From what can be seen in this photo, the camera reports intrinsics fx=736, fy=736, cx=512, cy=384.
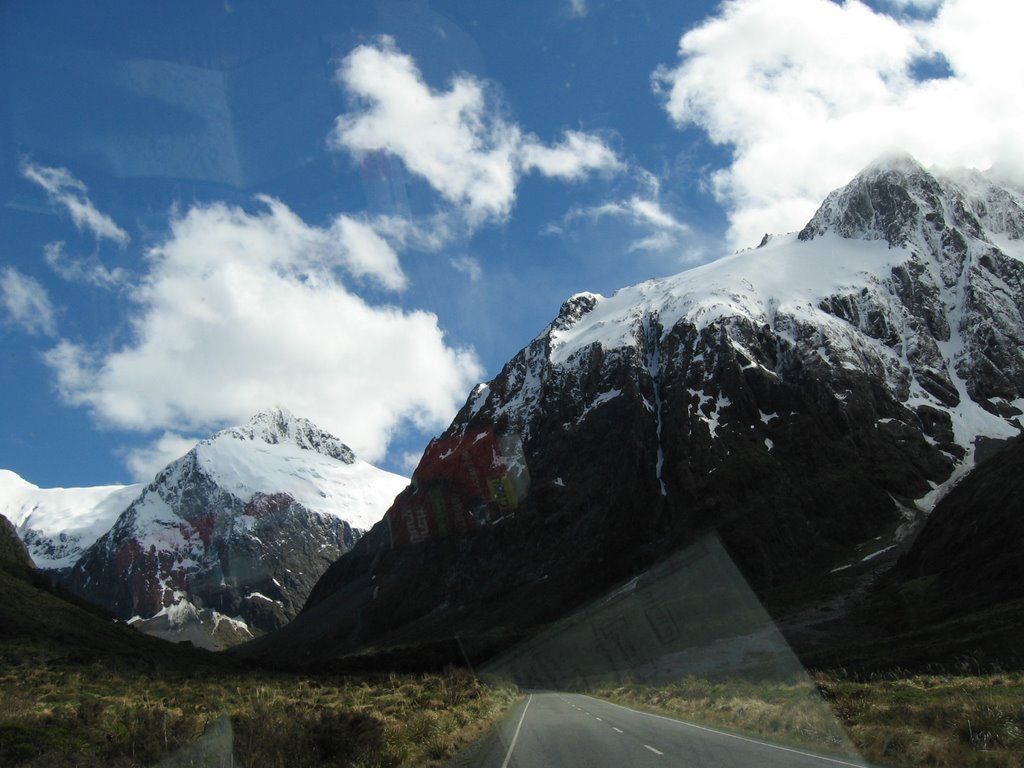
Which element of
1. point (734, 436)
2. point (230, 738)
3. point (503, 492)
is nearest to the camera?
A: point (230, 738)

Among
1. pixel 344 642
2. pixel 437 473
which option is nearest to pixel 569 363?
pixel 437 473

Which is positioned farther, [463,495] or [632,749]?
[463,495]

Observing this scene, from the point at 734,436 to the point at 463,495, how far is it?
70600mm

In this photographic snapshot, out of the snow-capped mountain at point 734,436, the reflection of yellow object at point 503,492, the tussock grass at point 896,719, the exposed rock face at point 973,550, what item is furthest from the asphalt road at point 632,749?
the reflection of yellow object at point 503,492

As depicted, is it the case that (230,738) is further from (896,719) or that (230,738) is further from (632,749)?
(896,719)

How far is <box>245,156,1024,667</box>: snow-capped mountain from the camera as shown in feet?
427

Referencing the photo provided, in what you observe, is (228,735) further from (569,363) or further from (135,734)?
(569,363)

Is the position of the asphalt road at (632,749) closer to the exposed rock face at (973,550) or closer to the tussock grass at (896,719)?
the tussock grass at (896,719)

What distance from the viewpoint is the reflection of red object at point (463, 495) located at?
175375mm

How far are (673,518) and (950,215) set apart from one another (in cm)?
12919

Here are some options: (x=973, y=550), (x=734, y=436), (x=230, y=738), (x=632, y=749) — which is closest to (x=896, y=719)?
(x=632, y=749)

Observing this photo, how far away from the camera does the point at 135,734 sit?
16203mm

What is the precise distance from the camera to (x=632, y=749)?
16.8 meters

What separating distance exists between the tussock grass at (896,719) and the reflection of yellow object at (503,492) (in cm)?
13926
